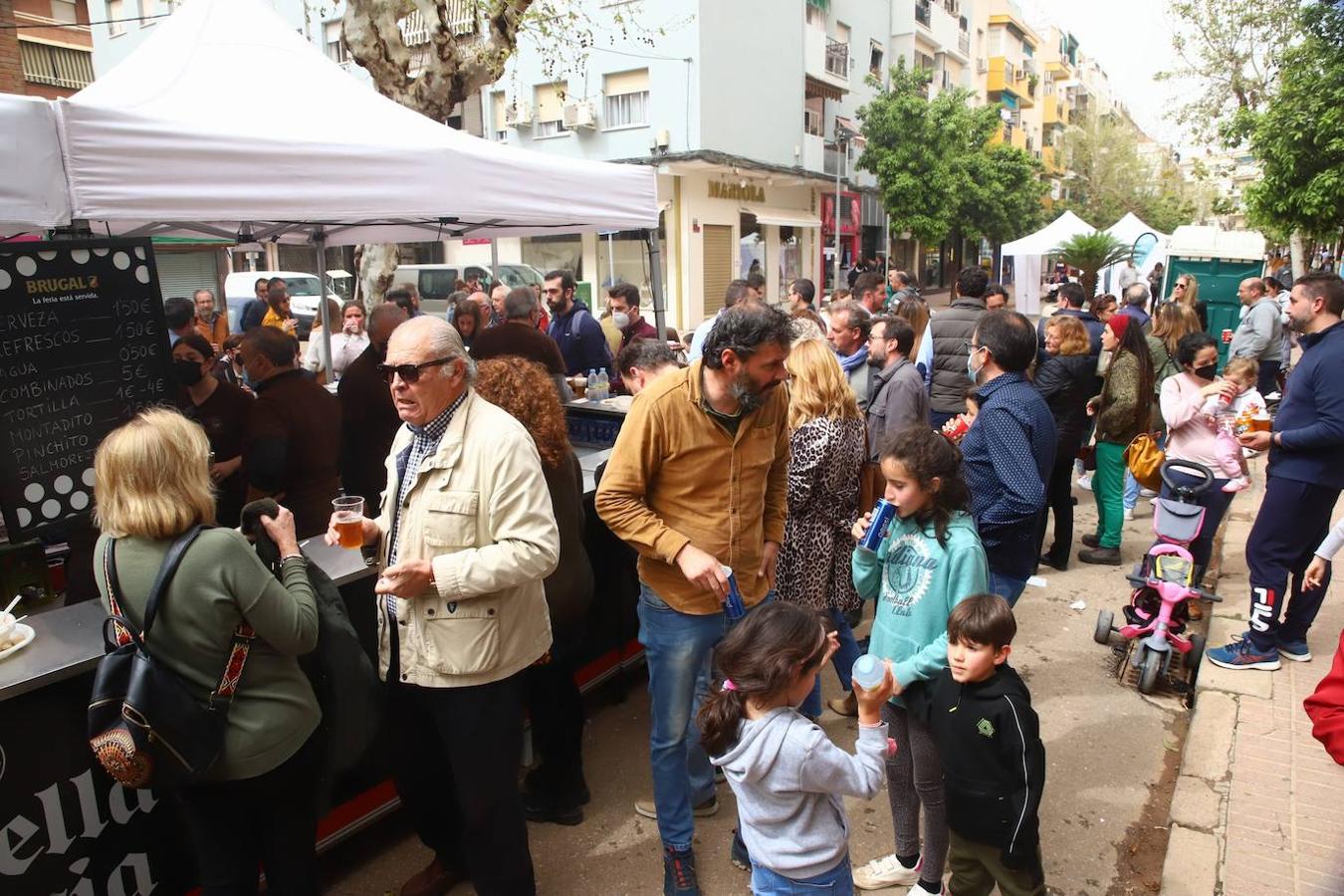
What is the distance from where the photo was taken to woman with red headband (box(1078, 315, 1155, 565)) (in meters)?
6.04

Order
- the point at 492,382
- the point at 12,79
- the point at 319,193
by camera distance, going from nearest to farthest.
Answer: the point at 492,382 → the point at 319,193 → the point at 12,79

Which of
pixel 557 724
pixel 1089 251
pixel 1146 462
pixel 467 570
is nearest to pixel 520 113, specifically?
pixel 1089 251

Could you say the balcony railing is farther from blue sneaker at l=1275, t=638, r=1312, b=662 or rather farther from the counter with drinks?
the counter with drinks

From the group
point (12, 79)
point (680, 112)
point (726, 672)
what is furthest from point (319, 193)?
point (680, 112)

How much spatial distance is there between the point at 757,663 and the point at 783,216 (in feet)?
92.0

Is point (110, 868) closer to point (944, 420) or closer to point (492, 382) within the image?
point (492, 382)

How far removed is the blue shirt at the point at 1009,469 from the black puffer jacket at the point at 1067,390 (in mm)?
2957

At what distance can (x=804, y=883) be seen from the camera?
2.19 metres

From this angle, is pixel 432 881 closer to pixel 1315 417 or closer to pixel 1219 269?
pixel 1315 417

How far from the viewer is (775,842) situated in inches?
85.1

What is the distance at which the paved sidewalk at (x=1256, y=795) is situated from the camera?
305 centimetres

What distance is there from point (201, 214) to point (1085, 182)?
169 ft

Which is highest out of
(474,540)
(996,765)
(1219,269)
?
(1219,269)

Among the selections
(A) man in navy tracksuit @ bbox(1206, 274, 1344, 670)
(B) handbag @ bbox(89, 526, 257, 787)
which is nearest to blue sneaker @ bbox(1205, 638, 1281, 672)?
(A) man in navy tracksuit @ bbox(1206, 274, 1344, 670)
